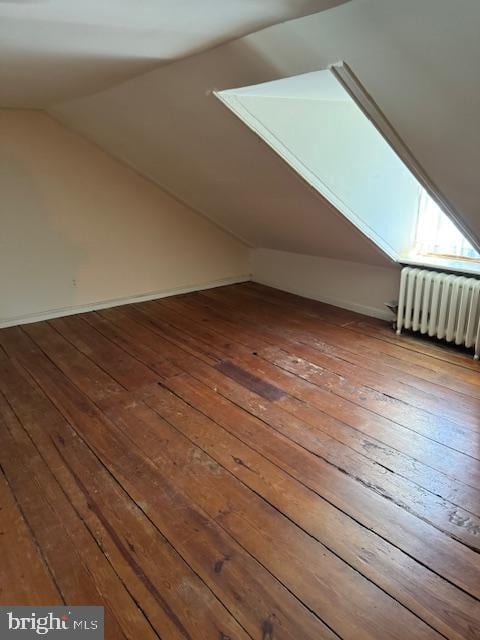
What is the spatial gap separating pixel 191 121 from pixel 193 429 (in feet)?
5.83

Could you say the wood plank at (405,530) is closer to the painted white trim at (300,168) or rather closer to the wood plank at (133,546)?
the wood plank at (133,546)

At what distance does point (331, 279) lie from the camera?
4.38m

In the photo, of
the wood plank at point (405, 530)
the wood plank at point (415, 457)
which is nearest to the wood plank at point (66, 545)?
the wood plank at point (405, 530)

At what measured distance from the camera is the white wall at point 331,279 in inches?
156

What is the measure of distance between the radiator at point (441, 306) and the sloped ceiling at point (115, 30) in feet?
7.31

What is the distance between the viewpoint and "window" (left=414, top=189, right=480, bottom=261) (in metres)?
3.35

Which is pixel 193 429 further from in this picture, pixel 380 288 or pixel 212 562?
pixel 380 288

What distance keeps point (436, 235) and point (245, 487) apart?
2.47 meters

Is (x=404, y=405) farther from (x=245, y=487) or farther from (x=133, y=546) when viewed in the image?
(x=133, y=546)

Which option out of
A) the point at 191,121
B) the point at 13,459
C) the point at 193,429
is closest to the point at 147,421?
the point at 193,429

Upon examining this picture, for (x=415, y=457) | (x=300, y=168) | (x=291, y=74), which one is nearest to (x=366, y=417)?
(x=415, y=457)

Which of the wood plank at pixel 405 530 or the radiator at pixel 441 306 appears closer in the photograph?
the wood plank at pixel 405 530

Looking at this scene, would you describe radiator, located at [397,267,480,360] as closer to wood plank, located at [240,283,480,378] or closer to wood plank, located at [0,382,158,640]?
wood plank, located at [240,283,480,378]

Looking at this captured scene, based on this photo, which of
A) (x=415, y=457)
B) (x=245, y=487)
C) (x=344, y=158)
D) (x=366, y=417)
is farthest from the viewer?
(x=344, y=158)
